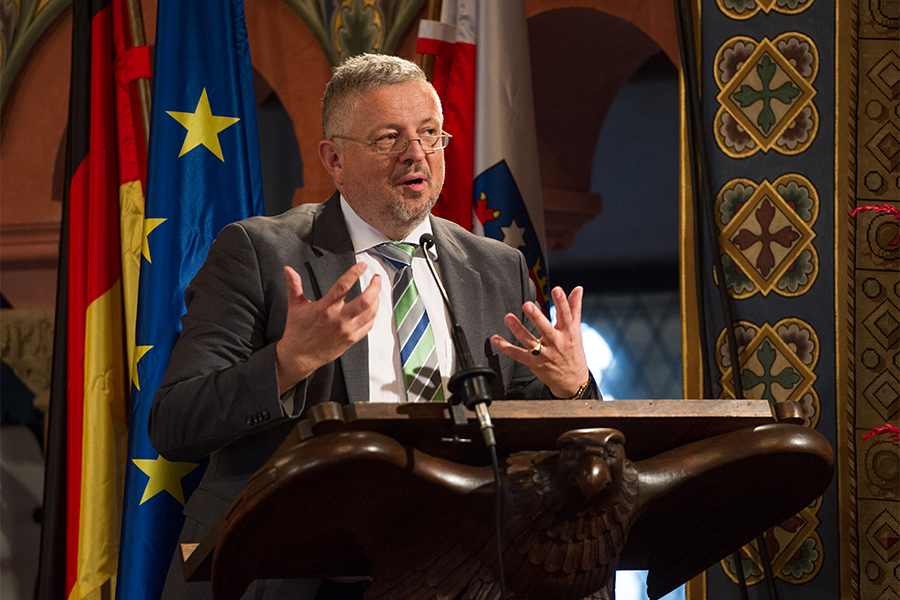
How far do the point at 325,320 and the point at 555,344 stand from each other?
0.42 m

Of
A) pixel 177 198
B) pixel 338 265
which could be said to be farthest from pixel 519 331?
pixel 177 198

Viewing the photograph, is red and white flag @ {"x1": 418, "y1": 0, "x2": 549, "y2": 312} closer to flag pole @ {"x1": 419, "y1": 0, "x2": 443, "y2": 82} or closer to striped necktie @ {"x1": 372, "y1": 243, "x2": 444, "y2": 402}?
flag pole @ {"x1": 419, "y1": 0, "x2": 443, "y2": 82}

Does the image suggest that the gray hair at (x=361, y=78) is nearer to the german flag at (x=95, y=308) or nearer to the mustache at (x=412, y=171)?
the mustache at (x=412, y=171)

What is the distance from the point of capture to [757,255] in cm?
286

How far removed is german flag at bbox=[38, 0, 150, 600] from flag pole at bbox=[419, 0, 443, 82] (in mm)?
870

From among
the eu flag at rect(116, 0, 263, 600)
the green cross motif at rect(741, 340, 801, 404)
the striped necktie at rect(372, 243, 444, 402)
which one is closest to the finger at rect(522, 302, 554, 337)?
the striped necktie at rect(372, 243, 444, 402)

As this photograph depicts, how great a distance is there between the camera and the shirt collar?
199cm

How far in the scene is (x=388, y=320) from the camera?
185 centimetres

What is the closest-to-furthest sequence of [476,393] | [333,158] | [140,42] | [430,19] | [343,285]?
[476,393] → [343,285] → [333,158] → [140,42] → [430,19]

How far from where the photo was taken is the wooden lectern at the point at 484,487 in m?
1.10

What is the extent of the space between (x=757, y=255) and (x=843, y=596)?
40.8 inches

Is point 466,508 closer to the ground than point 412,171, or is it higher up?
closer to the ground

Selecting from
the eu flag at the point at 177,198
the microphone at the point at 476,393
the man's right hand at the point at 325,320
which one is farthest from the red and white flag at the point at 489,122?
the microphone at the point at 476,393

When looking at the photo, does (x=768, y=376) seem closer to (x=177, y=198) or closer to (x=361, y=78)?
(x=361, y=78)
